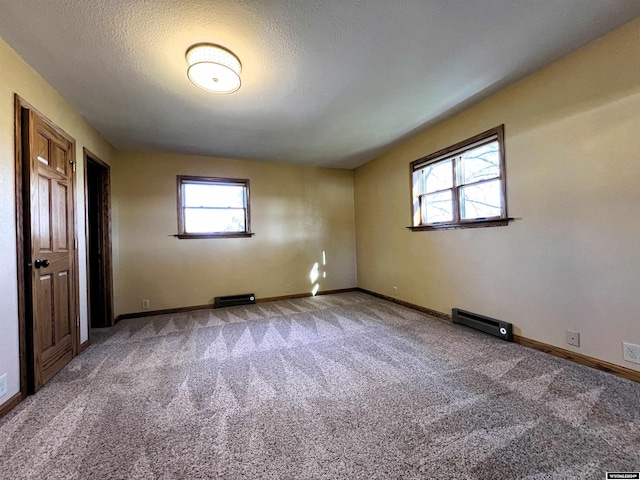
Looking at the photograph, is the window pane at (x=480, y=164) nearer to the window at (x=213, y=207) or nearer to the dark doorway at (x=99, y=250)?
the window at (x=213, y=207)

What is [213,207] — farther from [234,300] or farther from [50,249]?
[50,249]

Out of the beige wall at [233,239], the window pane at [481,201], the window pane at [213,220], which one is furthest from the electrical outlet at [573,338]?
the window pane at [213,220]

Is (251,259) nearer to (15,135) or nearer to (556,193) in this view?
(15,135)

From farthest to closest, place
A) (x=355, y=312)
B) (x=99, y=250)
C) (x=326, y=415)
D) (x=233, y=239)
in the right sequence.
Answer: (x=233, y=239), (x=355, y=312), (x=99, y=250), (x=326, y=415)

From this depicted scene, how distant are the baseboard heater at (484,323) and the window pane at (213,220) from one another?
360 cm

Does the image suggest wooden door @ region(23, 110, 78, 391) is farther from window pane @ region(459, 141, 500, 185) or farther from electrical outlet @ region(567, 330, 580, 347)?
electrical outlet @ region(567, 330, 580, 347)

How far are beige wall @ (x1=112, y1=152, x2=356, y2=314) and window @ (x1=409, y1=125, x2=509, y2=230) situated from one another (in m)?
1.90

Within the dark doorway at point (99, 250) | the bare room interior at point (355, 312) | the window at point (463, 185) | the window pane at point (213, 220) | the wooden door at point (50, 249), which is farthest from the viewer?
the window pane at point (213, 220)

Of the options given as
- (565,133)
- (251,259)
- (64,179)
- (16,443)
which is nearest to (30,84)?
(64,179)

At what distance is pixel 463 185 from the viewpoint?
3.18 metres

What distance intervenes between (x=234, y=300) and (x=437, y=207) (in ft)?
11.7

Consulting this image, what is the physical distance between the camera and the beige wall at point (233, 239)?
13.1 feet

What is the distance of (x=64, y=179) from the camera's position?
2486 mm

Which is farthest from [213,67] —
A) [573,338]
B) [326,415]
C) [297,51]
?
[573,338]
